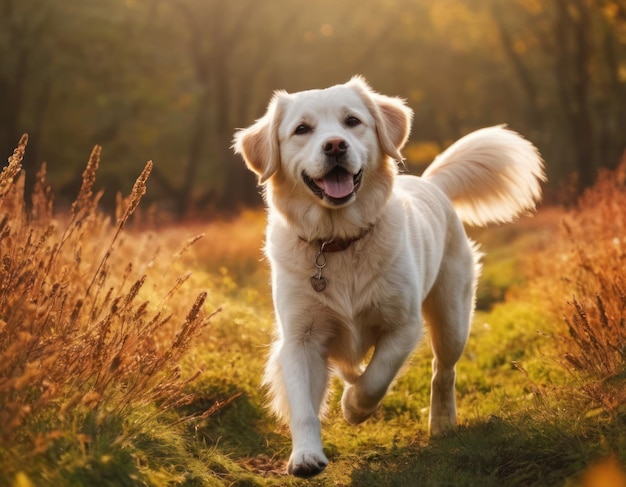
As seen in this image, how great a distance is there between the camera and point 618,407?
3.62m

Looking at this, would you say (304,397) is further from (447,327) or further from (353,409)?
(447,327)

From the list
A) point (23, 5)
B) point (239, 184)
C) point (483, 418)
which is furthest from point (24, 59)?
point (483, 418)

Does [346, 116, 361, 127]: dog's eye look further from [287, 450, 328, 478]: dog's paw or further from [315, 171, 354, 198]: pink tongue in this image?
[287, 450, 328, 478]: dog's paw

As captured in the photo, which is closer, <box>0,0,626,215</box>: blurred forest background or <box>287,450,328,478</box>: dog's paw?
<box>287,450,328,478</box>: dog's paw

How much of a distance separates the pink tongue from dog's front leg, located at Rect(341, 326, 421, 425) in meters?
0.77

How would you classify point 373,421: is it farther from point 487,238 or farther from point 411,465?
point 487,238

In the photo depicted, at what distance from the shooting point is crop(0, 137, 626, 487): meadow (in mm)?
3266

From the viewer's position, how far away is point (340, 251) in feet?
14.8

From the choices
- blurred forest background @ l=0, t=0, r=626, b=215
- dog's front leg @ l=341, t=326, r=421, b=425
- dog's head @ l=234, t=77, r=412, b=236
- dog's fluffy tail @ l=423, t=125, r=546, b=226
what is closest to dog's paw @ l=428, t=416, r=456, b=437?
dog's front leg @ l=341, t=326, r=421, b=425

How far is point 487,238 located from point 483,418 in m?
11.1

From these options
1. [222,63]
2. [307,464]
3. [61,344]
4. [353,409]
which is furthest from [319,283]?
[222,63]

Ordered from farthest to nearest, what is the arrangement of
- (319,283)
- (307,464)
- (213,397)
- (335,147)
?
(213,397), (319,283), (335,147), (307,464)

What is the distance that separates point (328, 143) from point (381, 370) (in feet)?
3.83

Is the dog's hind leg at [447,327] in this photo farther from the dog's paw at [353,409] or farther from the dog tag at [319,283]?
the dog tag at [319,283]
